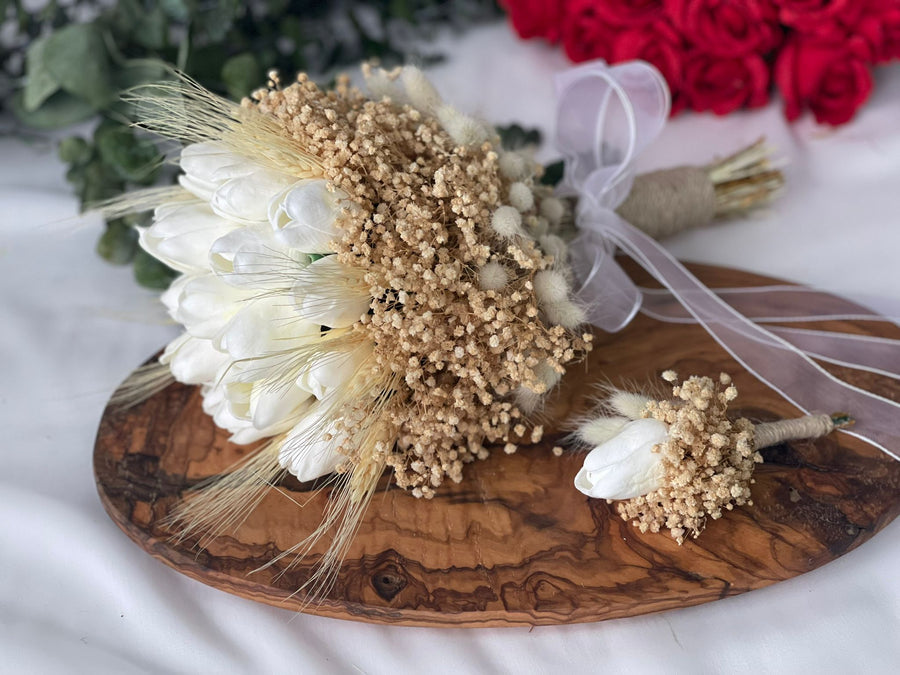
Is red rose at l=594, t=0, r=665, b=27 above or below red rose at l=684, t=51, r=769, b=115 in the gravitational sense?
above

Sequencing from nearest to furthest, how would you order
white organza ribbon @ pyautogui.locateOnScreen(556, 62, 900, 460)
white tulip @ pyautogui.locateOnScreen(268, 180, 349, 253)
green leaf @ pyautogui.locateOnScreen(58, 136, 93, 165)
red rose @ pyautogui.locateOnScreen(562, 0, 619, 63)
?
1. white tulip @ pyautogui.locateOnScreen(268, 180, 349, 253)
2. white organza ribbon @ pyautogui.locateOnScreen(556, 62, 900, 460)
3. green leaf @ pyautogui.locateOnScreen(58, 136, 93, 165)
4. red rose @ pyautogui.locateOnScreen(562, 0, 619, 63)

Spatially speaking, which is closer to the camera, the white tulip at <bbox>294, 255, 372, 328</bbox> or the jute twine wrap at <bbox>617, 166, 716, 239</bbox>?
the white tulip at <bbox>294, 255, 372, 328</bbox>

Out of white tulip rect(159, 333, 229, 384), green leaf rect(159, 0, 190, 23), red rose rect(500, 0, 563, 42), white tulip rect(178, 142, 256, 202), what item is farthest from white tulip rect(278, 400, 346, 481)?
red rose rect(500, 0, 563, 42)

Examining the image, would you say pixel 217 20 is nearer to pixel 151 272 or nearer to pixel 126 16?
pixel 126 16

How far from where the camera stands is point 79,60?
1398 mm

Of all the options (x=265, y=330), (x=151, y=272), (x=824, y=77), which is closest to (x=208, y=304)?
(x=265, y=330)

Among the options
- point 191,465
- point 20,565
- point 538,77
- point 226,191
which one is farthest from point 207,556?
point 538,77

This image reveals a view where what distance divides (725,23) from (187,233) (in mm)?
1058

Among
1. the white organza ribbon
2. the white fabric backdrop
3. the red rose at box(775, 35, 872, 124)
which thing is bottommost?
the white fabric backdrop

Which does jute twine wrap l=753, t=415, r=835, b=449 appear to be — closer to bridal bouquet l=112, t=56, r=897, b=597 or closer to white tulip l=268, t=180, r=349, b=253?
bridal bouquet l=112, t=56, r=897, b=597

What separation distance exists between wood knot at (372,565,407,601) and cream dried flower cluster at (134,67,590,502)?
3.4 inches

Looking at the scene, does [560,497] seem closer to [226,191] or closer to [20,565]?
[226,191]

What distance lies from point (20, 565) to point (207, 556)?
9.9 inches

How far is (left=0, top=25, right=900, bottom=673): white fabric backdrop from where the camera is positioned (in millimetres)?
886
